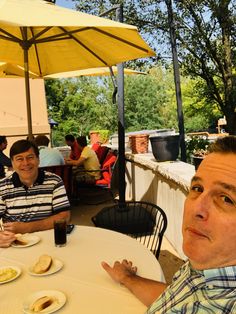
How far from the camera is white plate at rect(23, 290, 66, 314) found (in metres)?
1.35

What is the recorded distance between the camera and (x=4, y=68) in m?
5.38

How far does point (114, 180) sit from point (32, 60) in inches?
92.1

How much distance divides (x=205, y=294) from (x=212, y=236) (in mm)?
193

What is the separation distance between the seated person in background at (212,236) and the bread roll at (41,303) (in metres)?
0.51

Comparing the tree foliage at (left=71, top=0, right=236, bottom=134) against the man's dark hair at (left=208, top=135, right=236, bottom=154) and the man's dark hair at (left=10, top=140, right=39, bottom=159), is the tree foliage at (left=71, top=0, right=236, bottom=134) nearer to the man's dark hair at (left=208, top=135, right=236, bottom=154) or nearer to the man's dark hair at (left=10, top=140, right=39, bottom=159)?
the man's dark hair at (left=10, top=140, right=39, bottom=159)

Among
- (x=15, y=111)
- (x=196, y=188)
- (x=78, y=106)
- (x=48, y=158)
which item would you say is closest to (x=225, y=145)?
(x=196, y=188)

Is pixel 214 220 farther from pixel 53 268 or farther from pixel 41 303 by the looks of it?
pixel 53 268

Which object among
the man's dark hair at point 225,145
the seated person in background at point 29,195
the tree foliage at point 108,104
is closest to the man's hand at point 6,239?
the seated person in background at point 29,195

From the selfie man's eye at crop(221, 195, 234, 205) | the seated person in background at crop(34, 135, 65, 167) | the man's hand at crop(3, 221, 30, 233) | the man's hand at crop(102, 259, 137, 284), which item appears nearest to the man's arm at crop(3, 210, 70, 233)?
the man's hand at crop(3, 221, 30, 233)

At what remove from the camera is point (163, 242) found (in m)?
4.16

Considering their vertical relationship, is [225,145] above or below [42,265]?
Answer: above

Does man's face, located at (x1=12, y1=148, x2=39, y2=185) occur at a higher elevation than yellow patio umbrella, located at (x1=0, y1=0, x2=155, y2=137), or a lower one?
lower

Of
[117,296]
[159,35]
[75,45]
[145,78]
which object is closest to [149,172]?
[75,45]

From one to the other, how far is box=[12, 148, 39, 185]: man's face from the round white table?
48 centimetres
